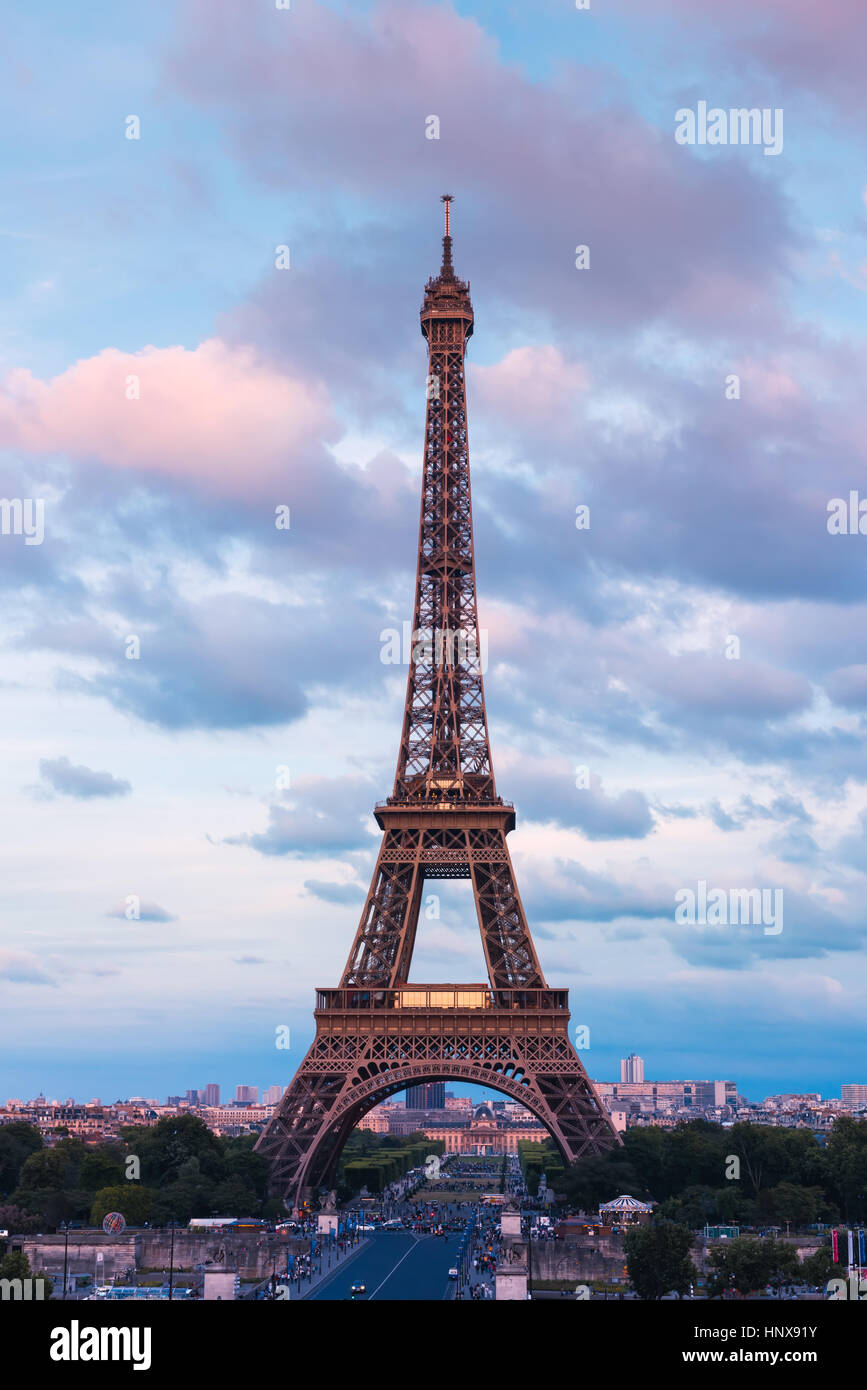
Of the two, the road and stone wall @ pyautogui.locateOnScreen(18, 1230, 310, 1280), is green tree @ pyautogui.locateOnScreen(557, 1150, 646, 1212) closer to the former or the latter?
the road

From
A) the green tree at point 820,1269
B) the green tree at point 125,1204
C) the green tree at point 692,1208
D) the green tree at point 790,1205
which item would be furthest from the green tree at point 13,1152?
the green tree at point 820,1269

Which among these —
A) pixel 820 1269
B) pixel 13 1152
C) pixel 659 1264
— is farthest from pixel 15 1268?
pixel 13 1152

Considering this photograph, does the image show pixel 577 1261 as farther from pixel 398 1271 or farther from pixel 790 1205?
pixel 790 1205

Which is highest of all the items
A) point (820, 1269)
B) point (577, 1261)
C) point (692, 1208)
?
point (692, 1208)
